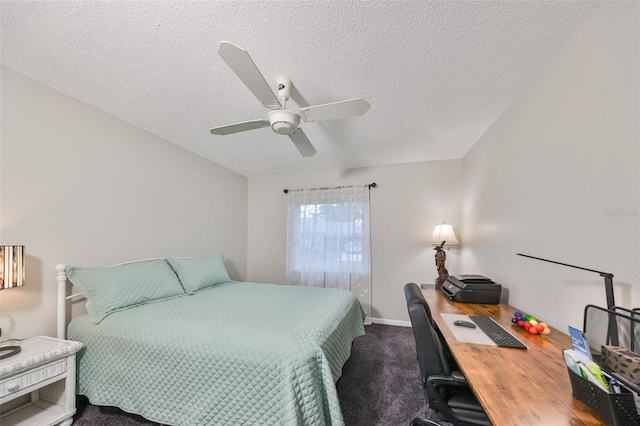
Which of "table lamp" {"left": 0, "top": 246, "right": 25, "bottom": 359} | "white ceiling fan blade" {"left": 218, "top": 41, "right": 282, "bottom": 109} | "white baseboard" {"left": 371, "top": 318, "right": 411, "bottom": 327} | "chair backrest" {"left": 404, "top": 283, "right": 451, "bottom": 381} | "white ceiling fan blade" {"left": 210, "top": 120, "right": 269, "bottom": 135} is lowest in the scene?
"white baseboard" {"left": 371, "top": 318, "right": 411, "bottom": 327}

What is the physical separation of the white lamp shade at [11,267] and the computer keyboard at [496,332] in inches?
109

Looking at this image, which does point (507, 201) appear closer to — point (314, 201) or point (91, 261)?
point (314, 201)

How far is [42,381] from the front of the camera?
142 centimetres

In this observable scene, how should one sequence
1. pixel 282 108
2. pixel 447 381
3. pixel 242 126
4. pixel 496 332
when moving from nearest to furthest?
pixel 447 381 → pixel 496 332 → pixel 282 108 → pixel 242 126

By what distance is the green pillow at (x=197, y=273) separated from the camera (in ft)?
8.15

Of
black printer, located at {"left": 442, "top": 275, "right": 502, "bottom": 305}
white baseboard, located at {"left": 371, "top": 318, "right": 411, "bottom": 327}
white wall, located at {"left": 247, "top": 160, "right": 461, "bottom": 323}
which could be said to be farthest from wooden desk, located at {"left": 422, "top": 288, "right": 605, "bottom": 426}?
white baseboard, located at {"left": 371, "top": 318, "right": 411, "bottom": 327}

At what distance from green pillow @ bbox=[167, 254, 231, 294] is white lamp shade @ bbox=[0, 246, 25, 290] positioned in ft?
3.64

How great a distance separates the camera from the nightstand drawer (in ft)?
4.19

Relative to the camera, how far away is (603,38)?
44.1 inches

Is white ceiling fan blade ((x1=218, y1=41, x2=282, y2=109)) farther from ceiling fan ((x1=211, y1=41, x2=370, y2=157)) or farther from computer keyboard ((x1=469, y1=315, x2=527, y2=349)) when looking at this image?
computer keyboard ((x1=469, y1=315, x2=527, y2=349))

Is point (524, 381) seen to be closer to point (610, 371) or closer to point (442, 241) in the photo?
point (610, 371)

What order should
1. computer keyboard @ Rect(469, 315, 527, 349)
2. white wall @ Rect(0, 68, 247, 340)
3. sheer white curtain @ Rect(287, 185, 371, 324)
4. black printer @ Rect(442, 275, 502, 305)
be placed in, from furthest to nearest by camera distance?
1. sheer white curtain @ Rect(287, 185, 371, 324)
2. black printer @ Rect(442, 275, 502, 305)
3. white wall @ Rect(0, 68, 247, 340)
4. computer keyboard @ Rect(469, 315, 527, 349)

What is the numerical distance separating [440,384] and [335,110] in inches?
64.5

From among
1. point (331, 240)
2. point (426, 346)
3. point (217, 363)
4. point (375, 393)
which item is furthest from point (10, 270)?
point (331, 240)
